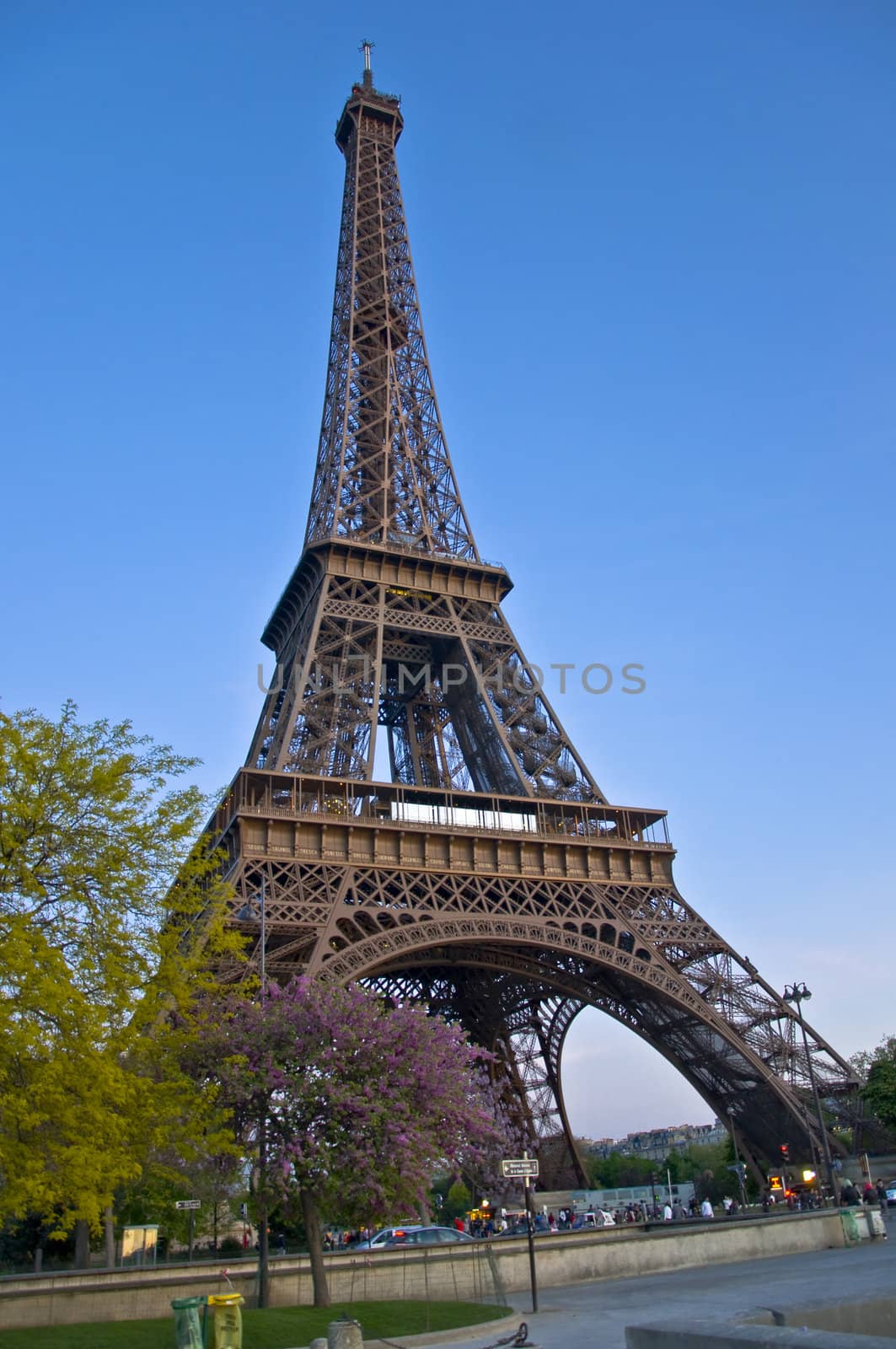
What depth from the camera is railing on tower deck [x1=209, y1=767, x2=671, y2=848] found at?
41.8 meters

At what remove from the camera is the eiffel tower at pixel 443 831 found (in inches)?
1610

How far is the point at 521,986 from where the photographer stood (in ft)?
173

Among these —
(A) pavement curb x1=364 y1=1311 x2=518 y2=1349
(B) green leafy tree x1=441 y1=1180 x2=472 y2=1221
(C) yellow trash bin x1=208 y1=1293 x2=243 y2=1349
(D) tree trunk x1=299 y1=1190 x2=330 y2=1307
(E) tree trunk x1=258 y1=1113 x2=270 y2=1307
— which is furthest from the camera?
(B) green leafy tree x1=441 y1=1180 x2=472 y2=1221

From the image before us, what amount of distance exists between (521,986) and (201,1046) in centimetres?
3086

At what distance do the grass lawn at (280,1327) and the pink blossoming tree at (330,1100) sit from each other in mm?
2748

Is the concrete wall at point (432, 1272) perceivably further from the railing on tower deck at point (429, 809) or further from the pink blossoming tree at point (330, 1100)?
the railing on tower deck at point (429, 809)

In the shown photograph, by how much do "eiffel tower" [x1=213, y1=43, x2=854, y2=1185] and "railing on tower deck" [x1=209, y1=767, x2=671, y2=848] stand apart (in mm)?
107

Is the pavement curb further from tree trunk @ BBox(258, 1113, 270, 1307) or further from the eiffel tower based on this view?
the eiffel tower

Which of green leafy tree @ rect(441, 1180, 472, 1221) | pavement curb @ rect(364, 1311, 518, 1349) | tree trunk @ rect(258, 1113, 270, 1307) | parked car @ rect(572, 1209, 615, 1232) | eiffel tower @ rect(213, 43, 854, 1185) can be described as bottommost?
green leafy tree @ rect(441, 1180, 472, 1221)

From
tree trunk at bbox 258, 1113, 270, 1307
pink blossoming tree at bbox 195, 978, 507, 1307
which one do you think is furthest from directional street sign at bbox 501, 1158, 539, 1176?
tree trunk at bbox 258, 1113, 270, 1307

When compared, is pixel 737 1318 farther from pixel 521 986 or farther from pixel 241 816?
pixel 521 986

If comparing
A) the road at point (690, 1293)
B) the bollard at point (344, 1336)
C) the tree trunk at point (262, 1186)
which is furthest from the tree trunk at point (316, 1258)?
the bollard at point (344, 1336)

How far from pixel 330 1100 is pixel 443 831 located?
19.2 m

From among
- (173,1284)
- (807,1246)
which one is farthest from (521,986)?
(173,1284)
